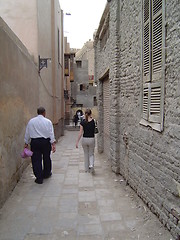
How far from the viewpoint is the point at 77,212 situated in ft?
13.0

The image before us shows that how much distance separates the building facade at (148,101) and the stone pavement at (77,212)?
269mm

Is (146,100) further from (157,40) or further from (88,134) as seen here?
(88,134)

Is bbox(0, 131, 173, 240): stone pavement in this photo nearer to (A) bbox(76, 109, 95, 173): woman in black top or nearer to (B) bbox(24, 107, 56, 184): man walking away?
(B) bbox(24, 107, 56, 184): man walking away

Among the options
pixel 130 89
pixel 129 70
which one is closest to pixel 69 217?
pixel 130 89

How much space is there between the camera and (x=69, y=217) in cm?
376

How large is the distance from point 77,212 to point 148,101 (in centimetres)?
216

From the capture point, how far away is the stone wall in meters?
4.19

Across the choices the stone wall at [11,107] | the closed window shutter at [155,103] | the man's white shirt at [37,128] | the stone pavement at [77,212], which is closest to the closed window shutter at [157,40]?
the closed window shutter at [155,103]

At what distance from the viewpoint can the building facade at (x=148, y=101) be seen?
306 cm

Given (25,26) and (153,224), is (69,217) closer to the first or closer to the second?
(153,224)

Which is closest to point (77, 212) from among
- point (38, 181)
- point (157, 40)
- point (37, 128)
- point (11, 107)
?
→ point (38, 181)

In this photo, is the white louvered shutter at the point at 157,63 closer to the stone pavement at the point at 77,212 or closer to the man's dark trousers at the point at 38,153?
the stone pavement at the point at 77,212

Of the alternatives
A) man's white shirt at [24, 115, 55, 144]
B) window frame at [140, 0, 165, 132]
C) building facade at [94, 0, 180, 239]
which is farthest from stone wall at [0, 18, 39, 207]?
window frame at [140, 0, 165, 132]

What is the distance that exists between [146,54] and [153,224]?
2667mm
